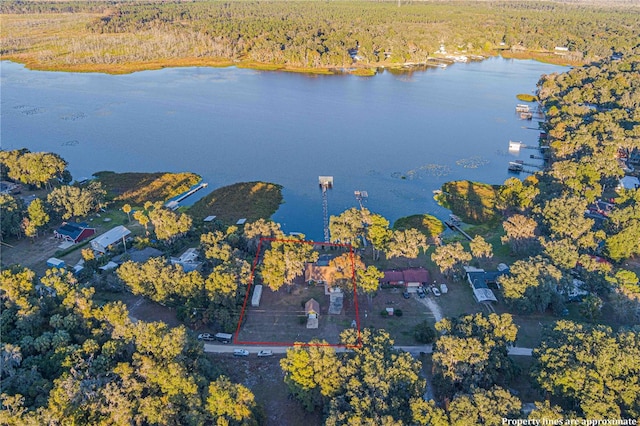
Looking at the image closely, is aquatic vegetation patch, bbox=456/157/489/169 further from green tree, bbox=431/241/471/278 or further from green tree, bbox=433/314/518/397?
green tree, bbox=433/314/518/397

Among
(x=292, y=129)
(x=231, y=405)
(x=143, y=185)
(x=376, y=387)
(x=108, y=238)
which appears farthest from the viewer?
(x=292, y=129)

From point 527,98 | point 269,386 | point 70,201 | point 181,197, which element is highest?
point 527,98

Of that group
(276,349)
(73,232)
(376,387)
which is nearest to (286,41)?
(73,232)

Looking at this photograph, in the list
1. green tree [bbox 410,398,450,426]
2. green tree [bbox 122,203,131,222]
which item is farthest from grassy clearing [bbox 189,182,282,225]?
green tree [bbox 410,398,450,426]

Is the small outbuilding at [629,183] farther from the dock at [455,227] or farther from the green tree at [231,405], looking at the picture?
the green tree at [231,405]

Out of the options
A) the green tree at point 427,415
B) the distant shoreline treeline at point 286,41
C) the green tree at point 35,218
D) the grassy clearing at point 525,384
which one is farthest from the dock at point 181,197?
the distant shoreline treeline at point 286,41

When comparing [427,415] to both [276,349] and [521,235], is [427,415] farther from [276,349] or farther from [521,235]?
[521,235]
